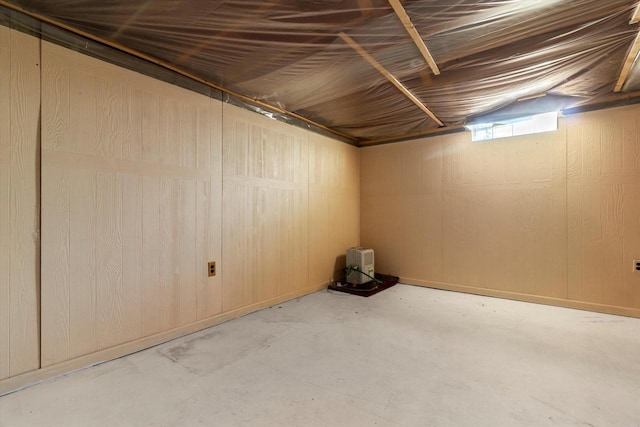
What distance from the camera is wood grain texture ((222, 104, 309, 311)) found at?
10.1ft

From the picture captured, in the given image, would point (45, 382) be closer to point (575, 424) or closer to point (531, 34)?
point (575, 424)

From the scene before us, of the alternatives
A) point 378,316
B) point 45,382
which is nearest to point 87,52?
point 45,382

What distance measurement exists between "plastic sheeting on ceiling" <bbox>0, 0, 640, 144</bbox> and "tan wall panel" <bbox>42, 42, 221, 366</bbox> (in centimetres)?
35

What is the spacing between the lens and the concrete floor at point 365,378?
1604mm

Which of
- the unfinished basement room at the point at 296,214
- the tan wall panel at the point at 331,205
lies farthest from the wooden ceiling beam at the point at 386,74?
the tan wall panel at the point at 331,205

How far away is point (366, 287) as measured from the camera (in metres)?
4.21

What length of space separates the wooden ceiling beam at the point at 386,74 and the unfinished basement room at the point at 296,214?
0.07ft

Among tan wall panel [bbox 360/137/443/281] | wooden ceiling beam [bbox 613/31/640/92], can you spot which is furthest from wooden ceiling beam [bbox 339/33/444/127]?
wooden ceiling beam [bbox 613/31/640/92]

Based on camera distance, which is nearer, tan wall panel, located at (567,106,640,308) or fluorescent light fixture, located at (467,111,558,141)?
tan wall panel, located at (567,106,640,308)

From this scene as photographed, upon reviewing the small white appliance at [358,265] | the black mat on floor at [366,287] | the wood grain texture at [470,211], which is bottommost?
the black mat on floor at [366,287]

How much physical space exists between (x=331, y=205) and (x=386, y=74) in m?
2.21

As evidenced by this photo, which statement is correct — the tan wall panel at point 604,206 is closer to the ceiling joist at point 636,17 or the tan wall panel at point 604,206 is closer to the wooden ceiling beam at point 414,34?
the ceiling joist at point 636,17

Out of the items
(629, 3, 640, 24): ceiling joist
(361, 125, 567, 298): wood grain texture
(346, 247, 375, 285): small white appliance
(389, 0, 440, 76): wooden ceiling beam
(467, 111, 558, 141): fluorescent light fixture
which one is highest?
(629, 3, 640, 24): ceiling joist

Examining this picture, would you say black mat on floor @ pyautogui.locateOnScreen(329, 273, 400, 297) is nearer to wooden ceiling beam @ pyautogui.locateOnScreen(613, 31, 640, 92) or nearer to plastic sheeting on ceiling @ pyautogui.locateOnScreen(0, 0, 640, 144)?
plastic sheeting on ceiling @ pyautogui.locateOnScreen(0, 0, 640, 144)
